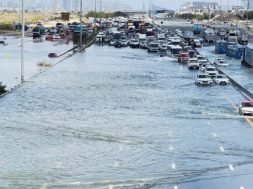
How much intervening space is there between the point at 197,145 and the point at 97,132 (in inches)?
201

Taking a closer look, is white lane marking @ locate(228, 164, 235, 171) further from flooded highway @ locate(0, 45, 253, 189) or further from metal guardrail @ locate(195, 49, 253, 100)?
metal guardrail @ locate(195, 49, 253, 100)

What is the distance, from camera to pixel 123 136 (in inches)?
1233

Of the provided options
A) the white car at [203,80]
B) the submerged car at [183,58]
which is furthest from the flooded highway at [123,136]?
the submerged car at [183,58]

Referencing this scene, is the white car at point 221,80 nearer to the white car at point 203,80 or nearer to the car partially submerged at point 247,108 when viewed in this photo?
the white car at point 203,80

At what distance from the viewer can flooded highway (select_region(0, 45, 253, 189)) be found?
23.4 metres

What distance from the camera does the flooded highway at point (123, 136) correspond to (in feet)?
76.8

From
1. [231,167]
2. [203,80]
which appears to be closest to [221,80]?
[203,80]

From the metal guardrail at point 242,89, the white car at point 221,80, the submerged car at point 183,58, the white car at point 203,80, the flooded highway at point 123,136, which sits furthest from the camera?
the submerged car at point 183,58

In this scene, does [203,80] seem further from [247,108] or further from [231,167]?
[231,167]

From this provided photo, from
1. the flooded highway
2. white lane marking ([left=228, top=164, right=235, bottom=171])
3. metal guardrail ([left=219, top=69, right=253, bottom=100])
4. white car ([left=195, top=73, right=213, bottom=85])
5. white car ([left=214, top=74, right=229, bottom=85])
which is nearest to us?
the flooded highway

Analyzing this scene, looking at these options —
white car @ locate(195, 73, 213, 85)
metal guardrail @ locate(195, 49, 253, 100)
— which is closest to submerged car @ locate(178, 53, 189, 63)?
metal guardrail @ locate(195, 49, 253, 100)

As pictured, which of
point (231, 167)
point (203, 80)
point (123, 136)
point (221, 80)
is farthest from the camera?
point (221, 80)

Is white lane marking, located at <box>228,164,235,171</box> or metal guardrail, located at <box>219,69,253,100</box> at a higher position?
white lane marking, located at <box>228,164,235,171</box>

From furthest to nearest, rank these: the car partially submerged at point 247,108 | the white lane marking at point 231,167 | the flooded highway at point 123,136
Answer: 1. the car partially submerged at point 247,108
2. the white lane marking at point 231,167
3. the flooded highway at point 123,136
